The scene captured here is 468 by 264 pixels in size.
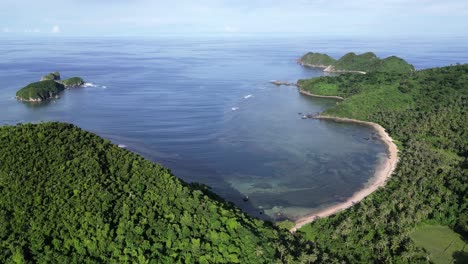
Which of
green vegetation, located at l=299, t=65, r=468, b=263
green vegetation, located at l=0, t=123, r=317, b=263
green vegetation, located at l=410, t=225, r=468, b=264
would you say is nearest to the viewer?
green vegetation, located at l=0, t=123, r=317, b=263

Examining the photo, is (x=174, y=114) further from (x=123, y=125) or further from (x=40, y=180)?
(x=40, y=180)

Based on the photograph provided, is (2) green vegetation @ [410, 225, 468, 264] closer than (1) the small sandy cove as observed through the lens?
Yes

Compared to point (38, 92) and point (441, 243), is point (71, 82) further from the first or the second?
point (441, 243)

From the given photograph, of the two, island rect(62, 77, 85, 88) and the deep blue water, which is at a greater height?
island rect(62, 77, 85, 88)

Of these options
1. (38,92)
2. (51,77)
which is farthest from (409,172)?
(51,77)

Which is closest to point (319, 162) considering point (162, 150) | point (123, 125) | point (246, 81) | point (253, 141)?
point (253, 141)

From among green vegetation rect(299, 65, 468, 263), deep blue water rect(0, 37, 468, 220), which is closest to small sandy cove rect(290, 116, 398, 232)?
deep blue water rect(0, 37, 468, 220)

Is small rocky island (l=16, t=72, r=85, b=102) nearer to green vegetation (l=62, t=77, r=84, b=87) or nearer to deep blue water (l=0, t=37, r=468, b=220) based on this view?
deep blue water (l=0, t=37, r=468, b=220)
